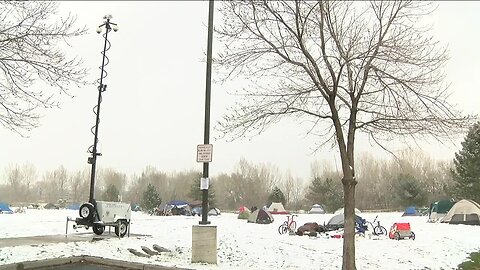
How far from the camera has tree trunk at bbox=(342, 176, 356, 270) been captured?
10.8 metres

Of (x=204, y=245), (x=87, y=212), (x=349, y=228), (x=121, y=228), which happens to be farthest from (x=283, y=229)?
(x=349, y=228)

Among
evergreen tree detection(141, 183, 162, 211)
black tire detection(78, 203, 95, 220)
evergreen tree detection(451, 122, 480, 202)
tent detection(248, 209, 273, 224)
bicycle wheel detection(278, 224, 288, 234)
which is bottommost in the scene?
bicycle wheel detection(278, 224, 288, 234)

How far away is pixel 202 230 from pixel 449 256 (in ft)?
32.8

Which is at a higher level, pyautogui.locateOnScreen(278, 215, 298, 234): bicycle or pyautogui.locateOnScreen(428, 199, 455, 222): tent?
pyautogui.locateOnScreen(428, 199, 455, 222): tent

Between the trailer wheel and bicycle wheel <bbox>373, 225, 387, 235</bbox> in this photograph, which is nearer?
the trailer wheel

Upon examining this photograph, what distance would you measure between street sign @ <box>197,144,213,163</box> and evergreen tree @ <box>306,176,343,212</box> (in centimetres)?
5715

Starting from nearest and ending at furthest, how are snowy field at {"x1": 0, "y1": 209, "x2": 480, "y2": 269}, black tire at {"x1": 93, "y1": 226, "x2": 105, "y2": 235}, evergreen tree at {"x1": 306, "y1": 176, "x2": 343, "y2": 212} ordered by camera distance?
snowy field at {"x1": 0, "y1": 209, "x2": 480, "y2": 269}
black tire at {"x1": 93, "y1": 226, "x2": 105, "y2": 235}
evergreen tree at {"x1": 306, "y1": 176, "x2": 343, "y2": 212}

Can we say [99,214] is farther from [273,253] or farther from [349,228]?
[349,228]

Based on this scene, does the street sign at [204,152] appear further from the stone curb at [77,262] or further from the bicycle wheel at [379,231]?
the bicycle wheel at [379,231]

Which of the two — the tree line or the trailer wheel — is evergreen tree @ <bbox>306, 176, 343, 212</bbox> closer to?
the tree line

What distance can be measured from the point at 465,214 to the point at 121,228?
25.7 m

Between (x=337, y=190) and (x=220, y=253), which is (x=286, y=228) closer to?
(x=220, y=253)

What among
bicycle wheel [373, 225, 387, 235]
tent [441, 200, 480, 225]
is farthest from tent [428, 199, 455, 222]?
bicycle wheel [373, 225, 387, 235]

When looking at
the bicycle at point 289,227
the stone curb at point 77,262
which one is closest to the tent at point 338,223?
the bicycle at point 289,227
